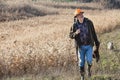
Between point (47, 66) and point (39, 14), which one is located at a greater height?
point (47, 66)

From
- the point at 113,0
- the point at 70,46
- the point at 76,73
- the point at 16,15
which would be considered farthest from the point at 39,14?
the point at 76,73

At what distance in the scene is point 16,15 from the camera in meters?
37.7

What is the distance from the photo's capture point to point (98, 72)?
13766mm

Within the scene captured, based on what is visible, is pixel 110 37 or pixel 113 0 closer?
pixel 110 37

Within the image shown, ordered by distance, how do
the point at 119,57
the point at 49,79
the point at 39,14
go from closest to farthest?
the point at 49,79 < the point at 119,57 < the point at 39,14

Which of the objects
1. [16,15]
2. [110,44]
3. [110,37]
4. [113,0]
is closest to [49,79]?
[110,44]

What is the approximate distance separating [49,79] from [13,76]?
1788 millimetres

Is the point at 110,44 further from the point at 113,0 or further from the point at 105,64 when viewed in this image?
the point at 113,0

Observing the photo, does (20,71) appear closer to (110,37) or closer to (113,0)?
(110,37)

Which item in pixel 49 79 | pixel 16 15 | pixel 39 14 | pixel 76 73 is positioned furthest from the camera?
pixel 39 14

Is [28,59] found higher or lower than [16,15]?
higher

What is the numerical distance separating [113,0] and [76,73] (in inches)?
1939

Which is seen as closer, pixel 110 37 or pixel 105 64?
pixel 105 64

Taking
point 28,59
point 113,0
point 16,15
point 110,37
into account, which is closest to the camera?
point 28,59
